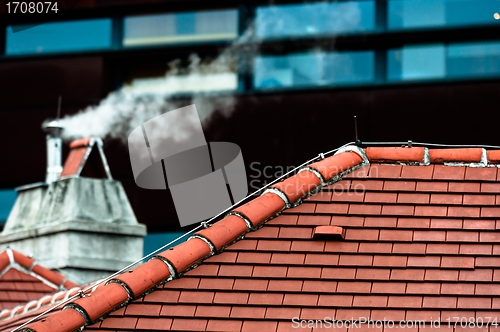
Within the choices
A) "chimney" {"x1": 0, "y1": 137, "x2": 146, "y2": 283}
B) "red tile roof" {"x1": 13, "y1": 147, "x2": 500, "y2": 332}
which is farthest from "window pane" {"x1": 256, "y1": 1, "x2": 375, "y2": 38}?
"red tile roof" {"x1": 13, "y1": 147, "x2": 500, "y2": 332}

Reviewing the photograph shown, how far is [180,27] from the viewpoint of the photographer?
778 inches

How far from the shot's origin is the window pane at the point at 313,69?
18.8m

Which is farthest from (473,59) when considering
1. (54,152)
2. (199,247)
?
(199,247)

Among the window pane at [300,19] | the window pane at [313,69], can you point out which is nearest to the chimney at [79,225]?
the window pane at [313,69]

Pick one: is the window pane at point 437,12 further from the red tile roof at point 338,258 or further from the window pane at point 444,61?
the red tile roof at point 338,258

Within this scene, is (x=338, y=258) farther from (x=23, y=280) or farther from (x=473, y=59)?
(x=473, y=59)

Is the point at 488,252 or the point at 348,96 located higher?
the point at 488,252

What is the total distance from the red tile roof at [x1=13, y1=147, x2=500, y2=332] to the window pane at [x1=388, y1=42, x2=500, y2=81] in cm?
986

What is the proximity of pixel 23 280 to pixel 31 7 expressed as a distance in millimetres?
9174

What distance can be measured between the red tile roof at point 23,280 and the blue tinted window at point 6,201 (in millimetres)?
6987

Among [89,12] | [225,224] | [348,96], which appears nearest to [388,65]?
[348,96]

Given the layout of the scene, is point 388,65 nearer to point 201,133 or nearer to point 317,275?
point 201,133

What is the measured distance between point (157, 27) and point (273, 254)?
484 inches

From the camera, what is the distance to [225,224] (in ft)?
27.5
